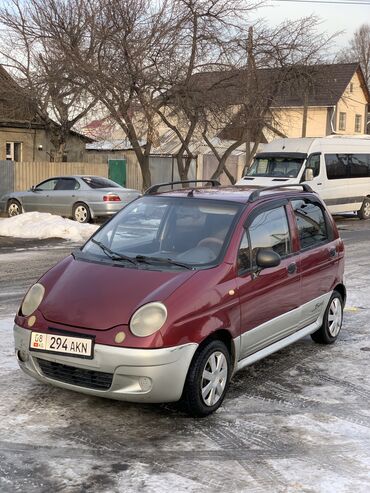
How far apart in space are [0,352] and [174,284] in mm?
2146

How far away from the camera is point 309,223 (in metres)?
5.92

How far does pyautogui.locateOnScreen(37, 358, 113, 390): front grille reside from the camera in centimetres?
409

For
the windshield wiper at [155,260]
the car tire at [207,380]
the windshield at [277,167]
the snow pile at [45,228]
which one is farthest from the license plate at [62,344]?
the windshield at [277,167]

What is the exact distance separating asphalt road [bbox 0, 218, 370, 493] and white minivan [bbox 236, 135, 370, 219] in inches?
502

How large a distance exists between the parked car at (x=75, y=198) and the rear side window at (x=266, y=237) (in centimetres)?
1161

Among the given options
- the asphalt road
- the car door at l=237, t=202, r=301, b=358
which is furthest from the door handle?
the asphalt road

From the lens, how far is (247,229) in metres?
4.95

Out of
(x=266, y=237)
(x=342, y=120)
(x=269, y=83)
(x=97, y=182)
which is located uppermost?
(x=342, y=120)

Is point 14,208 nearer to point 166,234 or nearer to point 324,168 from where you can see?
point 324,168

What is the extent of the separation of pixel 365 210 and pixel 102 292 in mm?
18252

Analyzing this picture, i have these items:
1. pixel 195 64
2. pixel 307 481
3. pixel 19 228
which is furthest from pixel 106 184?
pixel 307 481

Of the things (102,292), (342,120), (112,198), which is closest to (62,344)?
(102,292)

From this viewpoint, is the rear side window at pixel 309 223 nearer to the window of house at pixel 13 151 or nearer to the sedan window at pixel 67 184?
the sedan window at pixel 67 184

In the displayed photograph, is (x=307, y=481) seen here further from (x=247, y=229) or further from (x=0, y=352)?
(x=0, y=352)
